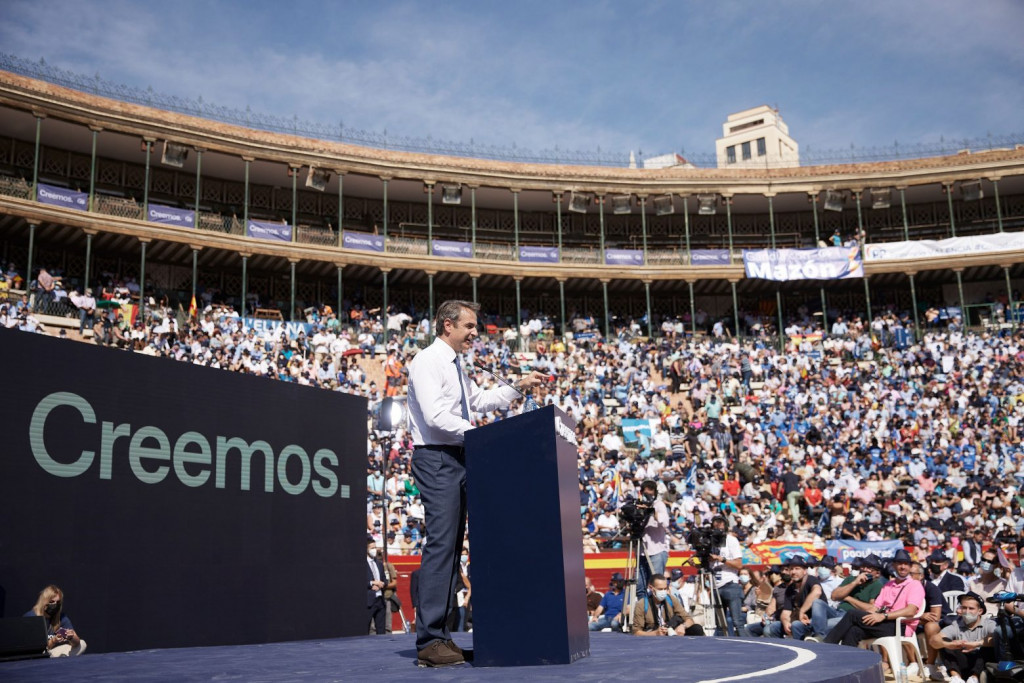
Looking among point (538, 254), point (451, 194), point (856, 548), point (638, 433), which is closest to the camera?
point (856, 548)

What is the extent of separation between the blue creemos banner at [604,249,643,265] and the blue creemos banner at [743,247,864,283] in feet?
→ 13.8

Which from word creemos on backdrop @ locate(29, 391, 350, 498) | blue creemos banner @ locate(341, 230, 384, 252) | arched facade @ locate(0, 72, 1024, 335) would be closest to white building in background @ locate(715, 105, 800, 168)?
arched facade @ locate(0, 72, 1024, 335)

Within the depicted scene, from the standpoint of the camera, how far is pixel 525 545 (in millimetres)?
4895

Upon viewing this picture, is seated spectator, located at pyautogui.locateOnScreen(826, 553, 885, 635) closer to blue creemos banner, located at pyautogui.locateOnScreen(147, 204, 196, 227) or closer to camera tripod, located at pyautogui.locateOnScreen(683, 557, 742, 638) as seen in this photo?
camera tripod, located at pyautogui.locateOnScreen(683, 557, 742, 638)

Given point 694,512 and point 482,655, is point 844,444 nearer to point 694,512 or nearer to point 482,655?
point 694,512

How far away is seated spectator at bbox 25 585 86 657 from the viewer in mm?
6816

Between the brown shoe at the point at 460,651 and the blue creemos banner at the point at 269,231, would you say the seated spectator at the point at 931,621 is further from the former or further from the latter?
the blue creemos banner at the point at 269,231

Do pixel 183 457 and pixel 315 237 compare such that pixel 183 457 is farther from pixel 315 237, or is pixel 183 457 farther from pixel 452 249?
pixel 452 249

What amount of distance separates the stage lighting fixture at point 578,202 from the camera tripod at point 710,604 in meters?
25.7

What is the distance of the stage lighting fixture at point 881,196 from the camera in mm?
38469

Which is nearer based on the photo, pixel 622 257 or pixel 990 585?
pixel 990 585

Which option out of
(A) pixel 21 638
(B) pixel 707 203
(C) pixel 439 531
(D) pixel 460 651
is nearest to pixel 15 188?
(B) pixel 707 203

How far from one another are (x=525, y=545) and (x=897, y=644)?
6422mm

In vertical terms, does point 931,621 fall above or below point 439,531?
below
